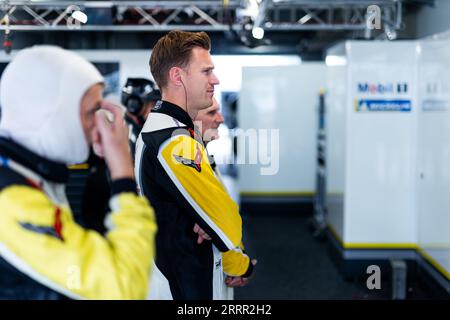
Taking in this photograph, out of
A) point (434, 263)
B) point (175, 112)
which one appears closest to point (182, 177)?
point (175, 112)

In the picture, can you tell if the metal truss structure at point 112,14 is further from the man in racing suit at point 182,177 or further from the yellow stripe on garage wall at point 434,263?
the yellow stripe on garage wall at point 434,263

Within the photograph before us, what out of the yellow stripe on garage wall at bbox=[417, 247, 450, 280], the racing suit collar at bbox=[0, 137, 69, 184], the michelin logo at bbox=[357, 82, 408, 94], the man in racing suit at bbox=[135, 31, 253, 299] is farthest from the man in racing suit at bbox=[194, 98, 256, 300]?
the michelin logo at bbox=[357, 82, 408, 94]

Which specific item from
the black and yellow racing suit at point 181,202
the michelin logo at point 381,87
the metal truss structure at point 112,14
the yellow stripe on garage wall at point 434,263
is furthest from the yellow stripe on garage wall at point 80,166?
the michelin logo at point 381,87

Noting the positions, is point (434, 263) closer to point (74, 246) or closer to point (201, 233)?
point (201, 233)

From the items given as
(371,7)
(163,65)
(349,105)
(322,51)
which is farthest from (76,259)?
(322,51)

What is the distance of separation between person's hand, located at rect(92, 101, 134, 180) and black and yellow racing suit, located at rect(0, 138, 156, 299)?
0.07 feet

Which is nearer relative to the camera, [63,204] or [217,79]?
[63,204]

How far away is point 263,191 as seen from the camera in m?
6.47

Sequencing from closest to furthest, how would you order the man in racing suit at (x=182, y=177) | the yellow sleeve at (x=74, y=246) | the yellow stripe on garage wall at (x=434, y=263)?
the yellow sleeve at (x=74, y=246) → the man in racing suit at (x=182, y=177) → the yellow stripe on garage wall at (x=434, y=263)

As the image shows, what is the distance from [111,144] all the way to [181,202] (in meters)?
0.29

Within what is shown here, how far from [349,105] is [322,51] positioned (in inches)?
171

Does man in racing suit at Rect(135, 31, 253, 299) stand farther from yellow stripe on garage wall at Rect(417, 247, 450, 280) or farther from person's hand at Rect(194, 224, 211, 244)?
yellow stripe on garage wall at Rect(417, 247, 450, 280)

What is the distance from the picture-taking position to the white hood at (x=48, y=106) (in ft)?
3.04
